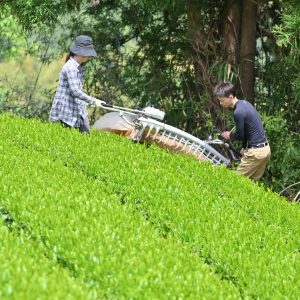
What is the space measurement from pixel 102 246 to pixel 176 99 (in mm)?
7938

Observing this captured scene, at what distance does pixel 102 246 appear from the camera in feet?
13.0

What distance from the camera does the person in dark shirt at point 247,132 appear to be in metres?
6.93

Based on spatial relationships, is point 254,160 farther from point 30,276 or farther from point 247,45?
point 30,276

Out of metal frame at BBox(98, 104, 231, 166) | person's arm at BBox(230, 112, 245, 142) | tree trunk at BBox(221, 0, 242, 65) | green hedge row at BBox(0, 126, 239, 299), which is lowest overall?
metal frame at BBox(98, 104, 231, 166)

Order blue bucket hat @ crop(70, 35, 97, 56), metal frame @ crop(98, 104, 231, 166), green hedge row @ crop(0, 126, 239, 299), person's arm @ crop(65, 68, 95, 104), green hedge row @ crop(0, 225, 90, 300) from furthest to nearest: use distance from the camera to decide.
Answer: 1. metal frame @ crop(98, 104, 231, 166)
2. blue bucket hat @ crop(70, 35, 97, 56)
3. person's arm @ crop(65, 68, 95, 104)
4. green hedge row @ crop(0, 126, 239, 299)
5. green hedge row @ crop(0, 225, 90, 300)

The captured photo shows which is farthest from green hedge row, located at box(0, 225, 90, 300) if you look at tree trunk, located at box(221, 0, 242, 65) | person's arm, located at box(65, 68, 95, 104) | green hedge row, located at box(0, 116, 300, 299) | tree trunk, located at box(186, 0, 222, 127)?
tree trunk, located at box(221, 0, 242, 65)

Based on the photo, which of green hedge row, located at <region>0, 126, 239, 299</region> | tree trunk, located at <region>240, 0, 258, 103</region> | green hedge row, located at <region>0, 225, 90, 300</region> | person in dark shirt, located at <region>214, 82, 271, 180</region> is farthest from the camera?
tree trunk, located at <region>240, 0, 258, 103</region>

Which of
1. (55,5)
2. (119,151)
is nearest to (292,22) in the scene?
(119,151)

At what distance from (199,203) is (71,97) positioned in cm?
245

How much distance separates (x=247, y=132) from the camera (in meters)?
7.16

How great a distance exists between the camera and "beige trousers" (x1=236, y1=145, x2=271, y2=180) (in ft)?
23.7

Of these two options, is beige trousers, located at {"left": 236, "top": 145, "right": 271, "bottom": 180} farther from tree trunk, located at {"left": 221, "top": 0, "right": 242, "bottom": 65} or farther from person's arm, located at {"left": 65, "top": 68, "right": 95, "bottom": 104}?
tree trunk, located at {"left": 221, "top": 0, "right": 242, "bottom": 65}

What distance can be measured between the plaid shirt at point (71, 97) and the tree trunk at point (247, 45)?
11.2ft

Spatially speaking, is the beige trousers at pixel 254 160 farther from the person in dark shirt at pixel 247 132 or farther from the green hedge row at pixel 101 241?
the green hedge row at pixel 101 241
